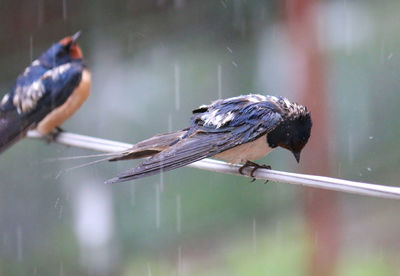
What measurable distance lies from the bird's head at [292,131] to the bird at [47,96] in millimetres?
1560

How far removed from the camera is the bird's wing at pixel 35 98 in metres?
Result: 3.78

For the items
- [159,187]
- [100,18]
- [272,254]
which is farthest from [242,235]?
[100,18]

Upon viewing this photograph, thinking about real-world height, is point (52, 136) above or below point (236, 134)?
below

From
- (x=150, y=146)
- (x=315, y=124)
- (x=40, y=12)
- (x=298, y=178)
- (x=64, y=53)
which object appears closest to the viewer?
(x=298, y=178)

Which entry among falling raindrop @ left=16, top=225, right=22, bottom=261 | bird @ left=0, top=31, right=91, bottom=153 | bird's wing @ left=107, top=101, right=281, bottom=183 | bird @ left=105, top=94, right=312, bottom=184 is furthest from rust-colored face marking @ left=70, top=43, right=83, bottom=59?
bird's wing @ left=107, top=101, right=281, bottom=183

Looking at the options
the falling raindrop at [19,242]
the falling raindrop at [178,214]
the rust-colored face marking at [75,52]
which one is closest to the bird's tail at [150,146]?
the rust-colored face marking at [75,52]

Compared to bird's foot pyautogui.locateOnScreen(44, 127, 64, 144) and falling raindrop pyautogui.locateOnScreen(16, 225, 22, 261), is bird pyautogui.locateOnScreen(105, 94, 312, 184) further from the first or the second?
falling raindrop pyautogui.locateOnScreen(16, 225, 22, 261)

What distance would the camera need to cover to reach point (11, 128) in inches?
146

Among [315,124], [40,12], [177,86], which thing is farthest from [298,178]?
[40,12]

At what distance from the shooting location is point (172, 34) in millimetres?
5082

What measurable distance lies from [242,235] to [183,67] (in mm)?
1206

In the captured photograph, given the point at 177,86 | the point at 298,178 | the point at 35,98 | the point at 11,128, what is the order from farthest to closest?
the point at 177,86 → the point at 35,98 → the point at 11,128 → the point at 298,178

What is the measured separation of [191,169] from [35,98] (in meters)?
1.33

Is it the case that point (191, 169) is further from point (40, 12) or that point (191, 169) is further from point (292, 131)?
point (292, 131)
